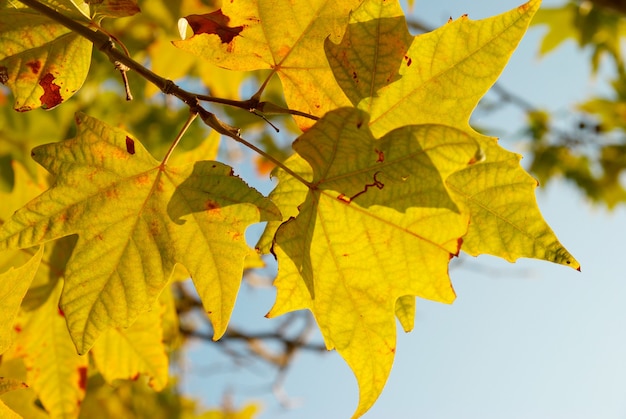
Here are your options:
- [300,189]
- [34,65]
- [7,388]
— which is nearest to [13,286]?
[7,388]

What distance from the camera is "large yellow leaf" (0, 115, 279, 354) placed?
115 cm

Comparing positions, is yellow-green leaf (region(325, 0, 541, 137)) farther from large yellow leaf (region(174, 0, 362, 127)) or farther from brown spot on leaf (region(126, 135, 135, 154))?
brown spot on leaf (region(126, 135, 135, 154))

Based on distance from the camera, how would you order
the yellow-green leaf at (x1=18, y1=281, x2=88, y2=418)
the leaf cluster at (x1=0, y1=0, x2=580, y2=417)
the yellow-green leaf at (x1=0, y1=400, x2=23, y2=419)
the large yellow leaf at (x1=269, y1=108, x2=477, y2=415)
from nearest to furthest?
the large yellow leaf at (x1=269, y1=108, x2=477, y2=415) < the leaf cluster at (x1=0, y1=0, x2=580, y2=417) < the yellow-green leaf at (x1=0, y1=400, x2=23, y2=419) < the yellow-green leaf at (x1=18, y1=281, x2=88, y2=418)

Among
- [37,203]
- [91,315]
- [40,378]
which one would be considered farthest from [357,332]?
[40,378]

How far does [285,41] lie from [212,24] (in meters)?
0.15

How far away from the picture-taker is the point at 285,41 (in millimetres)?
1260

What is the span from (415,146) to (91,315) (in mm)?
681

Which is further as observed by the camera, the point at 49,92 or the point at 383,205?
the point at 49,92

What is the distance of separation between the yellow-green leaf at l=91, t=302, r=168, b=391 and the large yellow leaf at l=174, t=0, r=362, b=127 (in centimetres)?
70

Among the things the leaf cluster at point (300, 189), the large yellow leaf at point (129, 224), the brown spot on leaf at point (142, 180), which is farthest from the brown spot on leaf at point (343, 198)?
the brown spot on leaf at point (142, 180)

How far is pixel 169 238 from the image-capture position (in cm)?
121

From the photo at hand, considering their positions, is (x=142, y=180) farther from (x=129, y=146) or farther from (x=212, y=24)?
(x=212, y=24)

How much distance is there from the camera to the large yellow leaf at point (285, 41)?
1.21 meters

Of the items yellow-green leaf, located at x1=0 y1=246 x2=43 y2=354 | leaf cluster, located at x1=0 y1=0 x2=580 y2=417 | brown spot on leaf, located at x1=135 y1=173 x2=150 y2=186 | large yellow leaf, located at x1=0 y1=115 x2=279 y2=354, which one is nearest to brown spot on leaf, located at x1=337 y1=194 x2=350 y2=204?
leaf cluster, located at x1=0 y1=0 x2=580 y2=417
